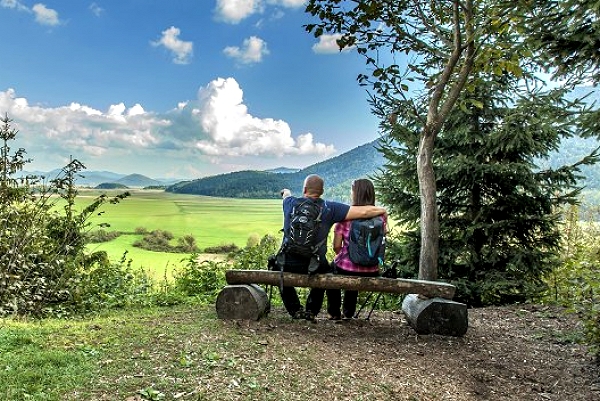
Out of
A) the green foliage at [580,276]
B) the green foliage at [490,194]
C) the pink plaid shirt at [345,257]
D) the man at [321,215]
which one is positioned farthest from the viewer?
the green foliage at [490,194]

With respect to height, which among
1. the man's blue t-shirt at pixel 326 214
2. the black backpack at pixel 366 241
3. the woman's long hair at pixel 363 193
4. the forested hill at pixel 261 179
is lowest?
the black backpack at pixel 366 241

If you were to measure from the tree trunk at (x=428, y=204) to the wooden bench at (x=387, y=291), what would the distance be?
1047 mm

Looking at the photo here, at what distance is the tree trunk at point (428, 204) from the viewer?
235 inches

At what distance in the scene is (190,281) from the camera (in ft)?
25.2

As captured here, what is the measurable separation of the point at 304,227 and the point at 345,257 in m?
0.65

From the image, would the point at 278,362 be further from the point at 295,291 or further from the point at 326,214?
the point at 326,214

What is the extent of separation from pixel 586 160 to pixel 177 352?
604 cm

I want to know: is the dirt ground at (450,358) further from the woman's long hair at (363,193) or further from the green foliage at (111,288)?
the green foliage at (111,288)

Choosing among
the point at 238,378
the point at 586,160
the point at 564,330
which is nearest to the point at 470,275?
the point at 564,330

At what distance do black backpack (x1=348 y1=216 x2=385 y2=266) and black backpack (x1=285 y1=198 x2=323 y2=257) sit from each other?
40 centimetres

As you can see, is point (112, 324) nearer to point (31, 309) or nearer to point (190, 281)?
point (31, 309)

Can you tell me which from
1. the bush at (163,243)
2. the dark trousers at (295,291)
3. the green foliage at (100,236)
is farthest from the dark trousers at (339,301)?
the bush at (163,243)

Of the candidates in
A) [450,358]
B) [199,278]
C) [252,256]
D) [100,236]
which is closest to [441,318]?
[450,358]

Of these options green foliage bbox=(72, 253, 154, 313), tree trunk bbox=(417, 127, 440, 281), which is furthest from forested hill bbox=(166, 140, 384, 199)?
tree trunk bbox=(417, 127, 440, 281)
